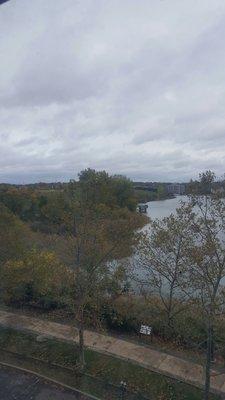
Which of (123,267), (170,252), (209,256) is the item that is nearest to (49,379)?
(123,267)

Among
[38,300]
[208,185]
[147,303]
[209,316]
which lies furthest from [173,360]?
[38,300]

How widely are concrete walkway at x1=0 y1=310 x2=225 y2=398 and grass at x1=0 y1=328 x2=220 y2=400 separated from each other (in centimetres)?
41

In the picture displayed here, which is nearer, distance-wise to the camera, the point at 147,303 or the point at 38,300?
the point at 147,303

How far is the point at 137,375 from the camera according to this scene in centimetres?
1437

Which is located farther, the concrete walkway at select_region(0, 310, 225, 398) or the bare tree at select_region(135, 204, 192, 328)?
the bare tree at select_region(135, 204, 192, 328)

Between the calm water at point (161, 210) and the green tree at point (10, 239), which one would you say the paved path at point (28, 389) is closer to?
the green tree at point (10, 239)

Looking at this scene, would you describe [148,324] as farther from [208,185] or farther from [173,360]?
[208,185]

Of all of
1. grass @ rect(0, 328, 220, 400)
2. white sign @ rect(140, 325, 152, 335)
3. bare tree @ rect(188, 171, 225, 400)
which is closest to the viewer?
bare tree @ rect(188, 171, 225, 400)

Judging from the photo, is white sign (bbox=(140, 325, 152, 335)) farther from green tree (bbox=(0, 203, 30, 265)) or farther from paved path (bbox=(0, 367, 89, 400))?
green tree (bbox=(0, 203, 30, 265))

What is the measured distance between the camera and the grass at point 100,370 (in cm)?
1341

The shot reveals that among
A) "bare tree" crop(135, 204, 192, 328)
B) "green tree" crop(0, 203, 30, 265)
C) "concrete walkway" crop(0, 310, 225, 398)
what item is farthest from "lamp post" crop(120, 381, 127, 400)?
"green tree" crop(0, 203, 30, 265)

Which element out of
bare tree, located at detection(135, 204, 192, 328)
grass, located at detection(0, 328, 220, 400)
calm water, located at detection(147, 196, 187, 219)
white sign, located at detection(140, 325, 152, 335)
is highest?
bare tree, located at detection(135, 204, 192, 328)

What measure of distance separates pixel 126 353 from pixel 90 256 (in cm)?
402

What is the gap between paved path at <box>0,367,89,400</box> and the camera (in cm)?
1355
